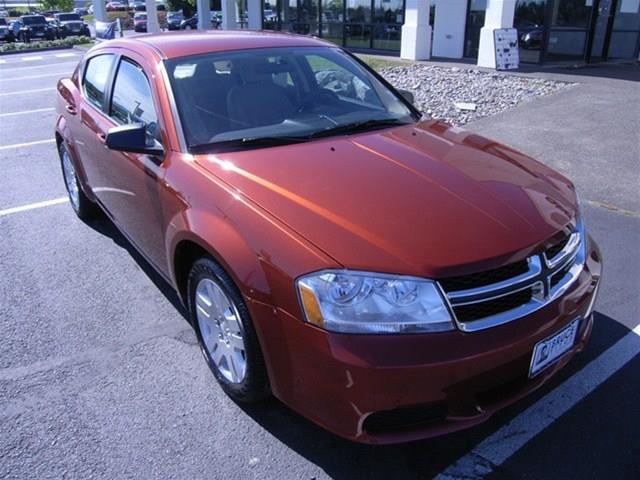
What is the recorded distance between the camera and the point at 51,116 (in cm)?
1060

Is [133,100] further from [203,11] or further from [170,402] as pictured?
[203,11]

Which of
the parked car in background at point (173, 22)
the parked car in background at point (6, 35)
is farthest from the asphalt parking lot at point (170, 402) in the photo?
the parked car in background at point (173, 22)

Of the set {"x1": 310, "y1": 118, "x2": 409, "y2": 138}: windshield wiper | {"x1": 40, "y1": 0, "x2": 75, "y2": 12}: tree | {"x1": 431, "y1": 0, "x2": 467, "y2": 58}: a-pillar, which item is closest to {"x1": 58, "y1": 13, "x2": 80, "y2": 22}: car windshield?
{"x1": 40, "y1": 0, "x2": 75, "y2": 12}: tree

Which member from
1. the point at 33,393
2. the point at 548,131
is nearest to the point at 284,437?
the point at 33,393

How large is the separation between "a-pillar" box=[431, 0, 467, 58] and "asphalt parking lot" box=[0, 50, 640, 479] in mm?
12385

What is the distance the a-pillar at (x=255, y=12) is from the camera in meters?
22.8

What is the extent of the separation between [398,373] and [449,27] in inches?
631

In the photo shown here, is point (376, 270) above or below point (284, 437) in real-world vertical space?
above

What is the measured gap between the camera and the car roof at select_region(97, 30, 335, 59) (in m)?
3.47

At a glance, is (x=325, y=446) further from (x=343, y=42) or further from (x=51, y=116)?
(x=343, y=42)

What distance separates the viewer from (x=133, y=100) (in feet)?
11.7

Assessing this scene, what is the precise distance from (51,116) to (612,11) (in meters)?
14.1

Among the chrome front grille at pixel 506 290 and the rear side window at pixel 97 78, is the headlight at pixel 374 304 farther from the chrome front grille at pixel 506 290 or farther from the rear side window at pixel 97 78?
the rear side window at pixel 97 78

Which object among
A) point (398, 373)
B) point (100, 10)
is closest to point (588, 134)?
point (398, 373)
